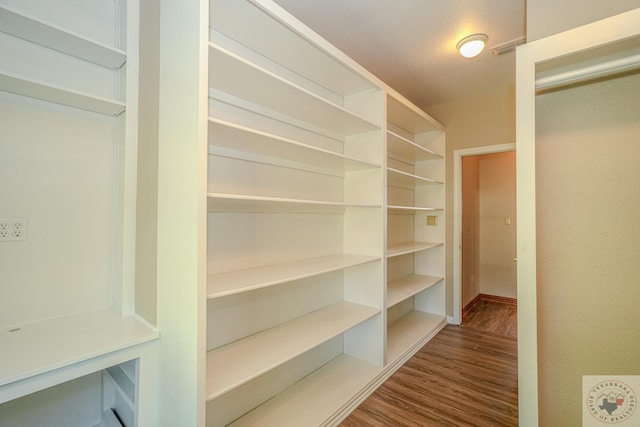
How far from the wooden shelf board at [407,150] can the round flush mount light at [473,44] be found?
797 mm

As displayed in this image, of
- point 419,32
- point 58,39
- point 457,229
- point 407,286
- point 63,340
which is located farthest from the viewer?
point 457,229

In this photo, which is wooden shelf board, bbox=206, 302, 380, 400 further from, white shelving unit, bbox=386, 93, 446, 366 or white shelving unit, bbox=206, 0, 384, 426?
white shelving unit, bbox=386, 93, 446, 366

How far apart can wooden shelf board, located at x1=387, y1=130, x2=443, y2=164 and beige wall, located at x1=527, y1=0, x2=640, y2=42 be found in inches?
51.5

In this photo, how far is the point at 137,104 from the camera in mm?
1494

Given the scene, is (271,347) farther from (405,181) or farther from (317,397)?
(405,181)

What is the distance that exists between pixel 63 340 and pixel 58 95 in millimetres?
1097

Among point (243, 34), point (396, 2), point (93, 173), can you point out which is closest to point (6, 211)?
point (93, 173)

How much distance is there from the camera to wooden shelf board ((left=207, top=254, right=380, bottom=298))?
1.27 metres

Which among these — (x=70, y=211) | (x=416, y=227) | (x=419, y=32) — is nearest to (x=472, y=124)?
(x=416, y=227)

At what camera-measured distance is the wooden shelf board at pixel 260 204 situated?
1.24m

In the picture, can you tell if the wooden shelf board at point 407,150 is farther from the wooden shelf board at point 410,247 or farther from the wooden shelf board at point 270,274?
the wooden shelf board at point 270,274

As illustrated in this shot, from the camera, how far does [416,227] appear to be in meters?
3.57

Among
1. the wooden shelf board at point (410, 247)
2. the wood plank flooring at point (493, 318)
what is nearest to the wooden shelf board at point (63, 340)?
the wooden shelf board at point (410, 247)

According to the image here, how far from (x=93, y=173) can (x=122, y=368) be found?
3.34 ft
